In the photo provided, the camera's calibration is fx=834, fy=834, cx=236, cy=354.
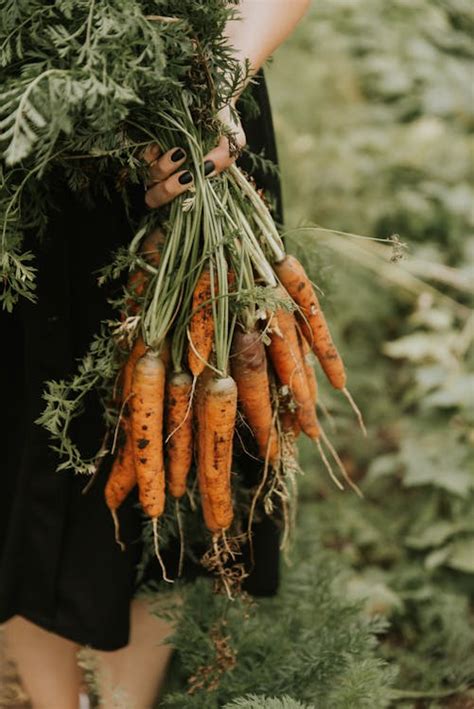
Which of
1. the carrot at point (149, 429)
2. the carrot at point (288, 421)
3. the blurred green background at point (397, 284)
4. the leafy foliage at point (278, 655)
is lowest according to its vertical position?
the blurred green background at point (397, 284)

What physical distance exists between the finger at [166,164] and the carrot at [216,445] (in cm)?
30

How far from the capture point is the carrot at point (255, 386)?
4.05 feet

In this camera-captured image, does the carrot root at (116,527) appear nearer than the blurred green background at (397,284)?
Yes

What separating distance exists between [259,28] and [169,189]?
13.0 inches

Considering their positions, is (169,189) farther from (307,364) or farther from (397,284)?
Result: (397,284)

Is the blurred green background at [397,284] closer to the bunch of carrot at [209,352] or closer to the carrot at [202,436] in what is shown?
the bunch of carrot at [209,352]

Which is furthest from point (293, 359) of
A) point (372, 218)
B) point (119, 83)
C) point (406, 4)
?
point (406, 4)

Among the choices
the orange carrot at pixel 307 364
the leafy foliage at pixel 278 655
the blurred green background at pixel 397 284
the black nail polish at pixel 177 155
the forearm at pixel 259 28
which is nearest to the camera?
the black nail polish at pixel 177 155

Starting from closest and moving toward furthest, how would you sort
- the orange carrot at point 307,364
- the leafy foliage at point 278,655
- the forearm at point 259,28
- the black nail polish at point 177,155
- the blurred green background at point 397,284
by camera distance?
the black nail polish at point 177,155
the forearm at point 259,28
the orange carrot at point 307,364
the leafy foliage at point 278,655
the blurred green background at point 397,284

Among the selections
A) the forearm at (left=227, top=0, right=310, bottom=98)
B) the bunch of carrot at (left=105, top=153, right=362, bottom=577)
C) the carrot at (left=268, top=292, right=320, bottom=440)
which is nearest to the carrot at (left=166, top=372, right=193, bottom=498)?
the bunch of carrot at (left=105, top=153, right=362, bottom=577)

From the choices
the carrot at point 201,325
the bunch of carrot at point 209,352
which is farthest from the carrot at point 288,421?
the carrot at point 201,325

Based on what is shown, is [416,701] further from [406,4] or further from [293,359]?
[406,4]

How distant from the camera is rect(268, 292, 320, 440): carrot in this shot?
4.24 feet

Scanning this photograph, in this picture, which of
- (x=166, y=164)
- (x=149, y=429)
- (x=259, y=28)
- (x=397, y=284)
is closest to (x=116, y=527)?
(x=149, y=429)
